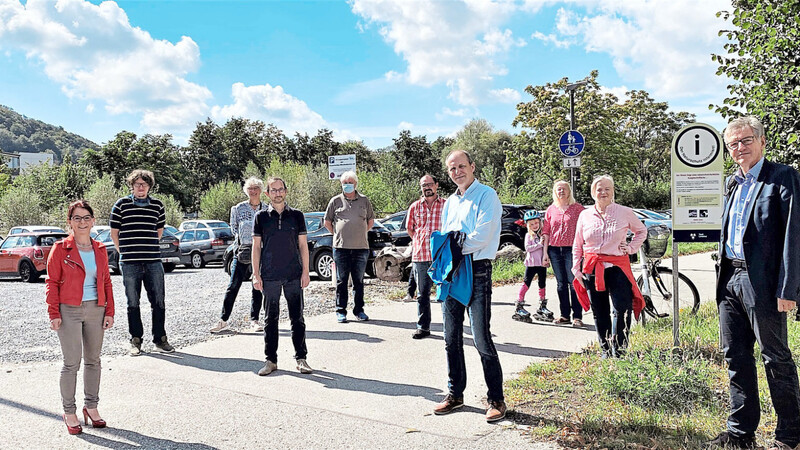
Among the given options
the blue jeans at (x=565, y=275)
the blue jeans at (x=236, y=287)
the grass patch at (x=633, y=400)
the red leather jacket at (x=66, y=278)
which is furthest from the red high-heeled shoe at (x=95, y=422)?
the blue jeans at (x=565, y=275)

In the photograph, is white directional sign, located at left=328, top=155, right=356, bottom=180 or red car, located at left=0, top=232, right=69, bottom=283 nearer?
white directional sign, located at left=328, top=155, right=356, bottom=180

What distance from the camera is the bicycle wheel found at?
7.66 meters

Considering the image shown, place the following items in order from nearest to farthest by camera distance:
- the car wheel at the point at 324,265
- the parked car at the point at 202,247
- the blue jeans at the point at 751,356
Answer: the blue jeans at the point at 751,356, the car wheel at the point at 324,265, the parked car at the point at 202,247

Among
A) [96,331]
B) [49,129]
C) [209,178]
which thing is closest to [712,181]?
[96,331]

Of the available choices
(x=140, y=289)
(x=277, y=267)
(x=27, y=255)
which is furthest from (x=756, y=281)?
(x=27, y=255)

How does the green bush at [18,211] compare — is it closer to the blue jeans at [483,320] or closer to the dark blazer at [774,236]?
the blue jeans at [483,320]

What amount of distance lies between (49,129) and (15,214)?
12568cm

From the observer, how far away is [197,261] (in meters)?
22.2

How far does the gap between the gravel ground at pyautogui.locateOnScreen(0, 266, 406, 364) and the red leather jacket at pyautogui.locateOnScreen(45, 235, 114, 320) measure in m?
2.70

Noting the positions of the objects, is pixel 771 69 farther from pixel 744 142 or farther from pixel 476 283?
pixel 476 283

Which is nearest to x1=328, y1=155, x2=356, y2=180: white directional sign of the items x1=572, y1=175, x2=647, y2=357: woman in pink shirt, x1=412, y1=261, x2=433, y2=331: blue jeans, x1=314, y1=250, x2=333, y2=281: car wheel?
x1=314, y1=250, x2=333, y2=281: car wheel

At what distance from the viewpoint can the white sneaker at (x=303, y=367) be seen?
6.14 metres

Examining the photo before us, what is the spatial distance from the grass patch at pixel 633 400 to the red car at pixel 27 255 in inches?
662

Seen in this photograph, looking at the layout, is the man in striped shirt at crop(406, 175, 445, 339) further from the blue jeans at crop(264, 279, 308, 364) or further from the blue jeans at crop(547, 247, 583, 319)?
the blue jeans at crop(264, 279, 308, 364)
